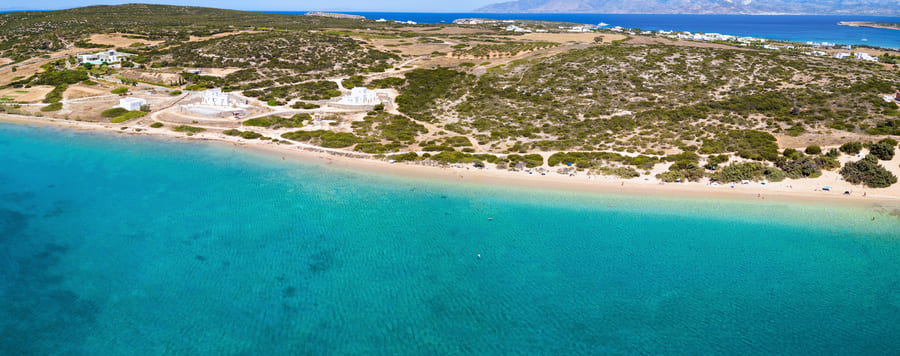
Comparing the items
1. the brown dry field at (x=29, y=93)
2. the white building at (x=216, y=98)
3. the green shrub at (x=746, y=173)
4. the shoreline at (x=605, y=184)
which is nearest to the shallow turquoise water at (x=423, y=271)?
the shoreline at (x=605, y=184)

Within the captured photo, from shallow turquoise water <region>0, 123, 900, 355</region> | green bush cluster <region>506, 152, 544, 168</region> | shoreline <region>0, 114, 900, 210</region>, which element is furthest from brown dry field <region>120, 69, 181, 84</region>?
green bush cluster <region>506, 152, 544, 168</region>

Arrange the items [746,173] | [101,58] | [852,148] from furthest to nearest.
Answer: [101,58], [852,148], [746,173]

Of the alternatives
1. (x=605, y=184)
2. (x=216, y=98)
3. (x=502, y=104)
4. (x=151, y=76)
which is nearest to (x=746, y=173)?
(x=605, y=184)

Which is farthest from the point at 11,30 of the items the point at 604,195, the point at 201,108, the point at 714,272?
the point at 714,272

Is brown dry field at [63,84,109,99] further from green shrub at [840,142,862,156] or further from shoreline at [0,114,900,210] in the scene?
green shrub at [840,142,862,156]

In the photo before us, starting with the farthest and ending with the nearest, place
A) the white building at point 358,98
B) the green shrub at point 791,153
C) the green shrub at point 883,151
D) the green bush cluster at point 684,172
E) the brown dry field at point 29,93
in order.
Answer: the brown dry field at point 29,93 < the white building at point 358,98 < the green shrub at point 791,153 < the green shrub at point 883,151 < the green bush cluster at point 684,172

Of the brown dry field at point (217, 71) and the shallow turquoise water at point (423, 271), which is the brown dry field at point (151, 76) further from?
the shallow turquoise water at point (423, 271)

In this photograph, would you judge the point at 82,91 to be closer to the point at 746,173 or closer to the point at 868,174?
the point at 746,173
